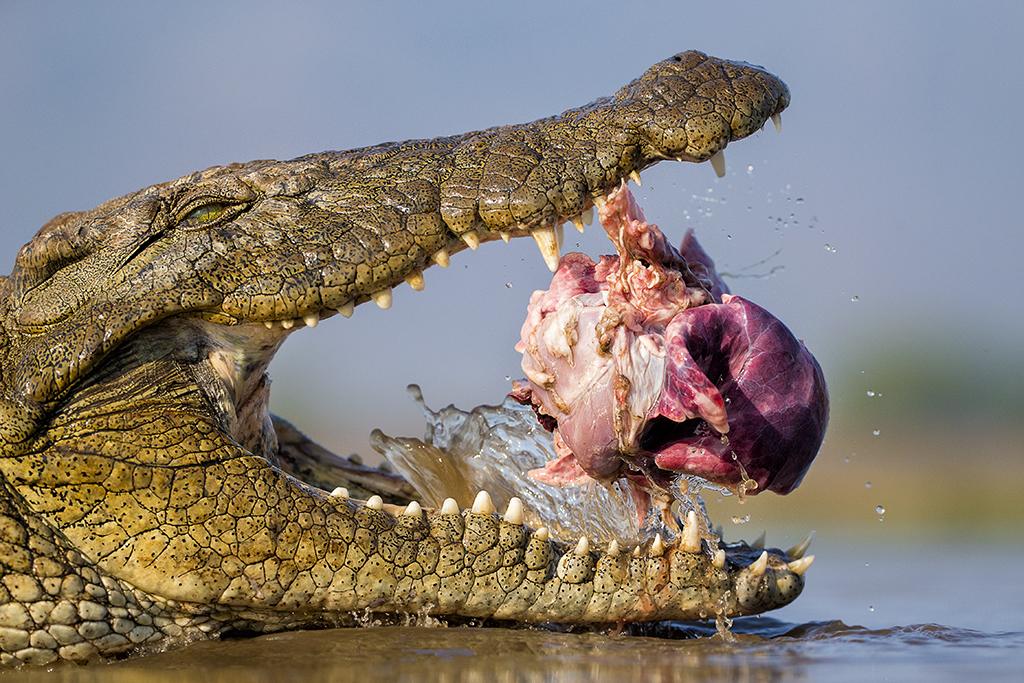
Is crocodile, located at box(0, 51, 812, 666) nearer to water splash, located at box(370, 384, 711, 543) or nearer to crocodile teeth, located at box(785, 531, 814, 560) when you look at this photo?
crocodile teeth, located at box(785, 531, 814, 560)

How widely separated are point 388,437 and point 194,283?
139 centimetres

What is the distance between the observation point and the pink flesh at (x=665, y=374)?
14.0ft

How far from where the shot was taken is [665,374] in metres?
4.21

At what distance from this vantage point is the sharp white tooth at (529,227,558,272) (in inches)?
165

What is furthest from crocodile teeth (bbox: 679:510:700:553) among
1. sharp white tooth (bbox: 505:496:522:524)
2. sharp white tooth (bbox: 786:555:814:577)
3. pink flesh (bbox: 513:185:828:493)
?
sharp white tooth (bbox: 505:496:522:524)

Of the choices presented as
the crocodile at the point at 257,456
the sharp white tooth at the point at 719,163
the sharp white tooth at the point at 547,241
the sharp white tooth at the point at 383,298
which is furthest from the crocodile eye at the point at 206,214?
the sharp white tooth at the point at 719,163

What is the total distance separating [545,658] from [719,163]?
1.57 metres

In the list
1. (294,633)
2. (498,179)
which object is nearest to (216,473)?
(294,633)

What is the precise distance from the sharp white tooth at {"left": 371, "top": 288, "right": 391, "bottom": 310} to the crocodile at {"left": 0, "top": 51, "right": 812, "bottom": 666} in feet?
0.03

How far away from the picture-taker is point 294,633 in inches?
169

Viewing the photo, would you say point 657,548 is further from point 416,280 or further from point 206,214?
point 206,214

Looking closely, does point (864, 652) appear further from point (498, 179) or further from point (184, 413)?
point (184, 413)

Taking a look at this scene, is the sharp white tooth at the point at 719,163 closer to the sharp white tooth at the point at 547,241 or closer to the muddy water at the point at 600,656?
the sharp white tooth at the point at 547,241

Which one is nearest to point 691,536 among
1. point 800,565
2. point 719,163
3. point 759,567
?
point 759,567
